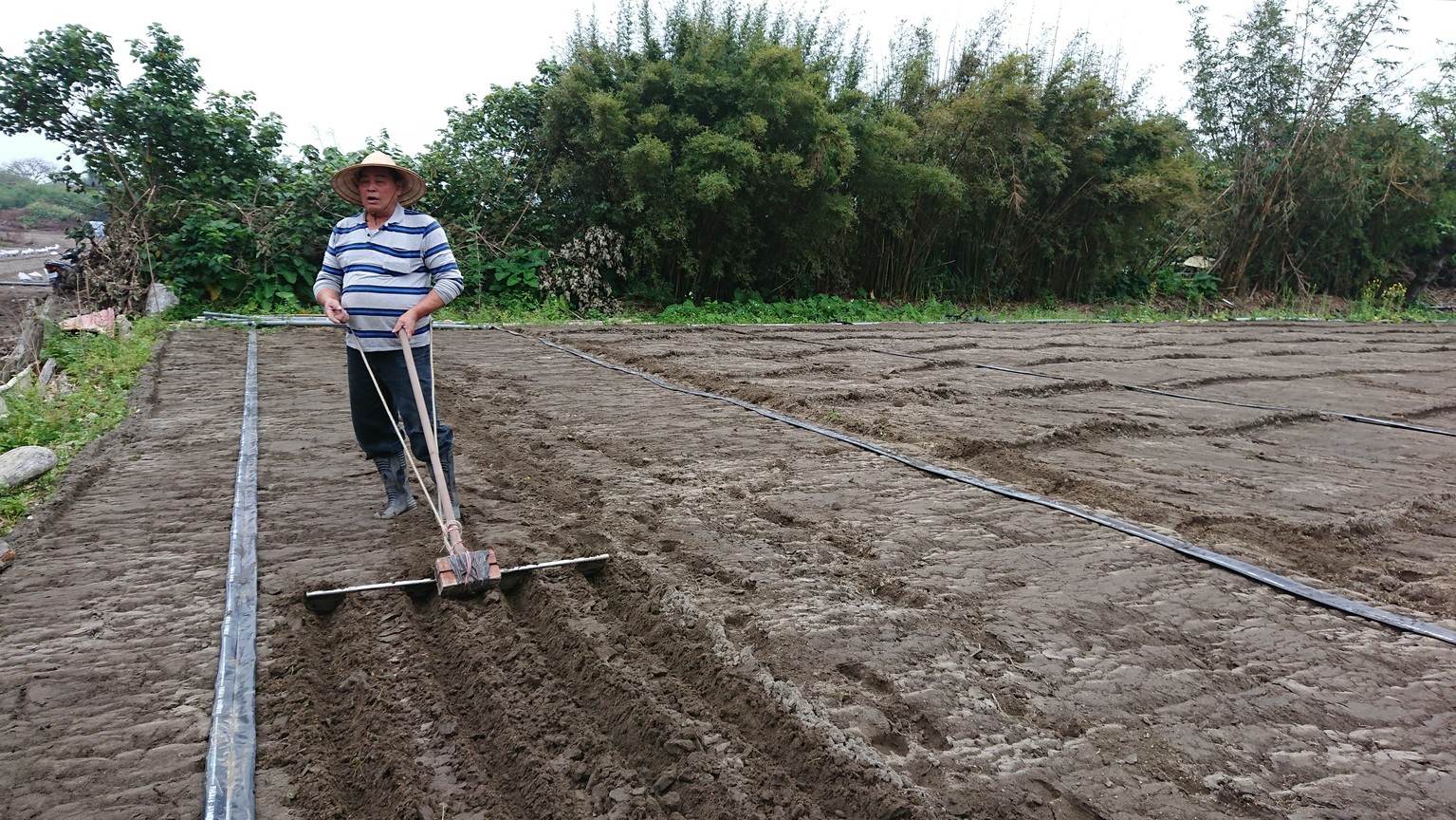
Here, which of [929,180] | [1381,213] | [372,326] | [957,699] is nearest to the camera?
[957,699]

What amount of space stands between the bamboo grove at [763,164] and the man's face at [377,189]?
298 inches

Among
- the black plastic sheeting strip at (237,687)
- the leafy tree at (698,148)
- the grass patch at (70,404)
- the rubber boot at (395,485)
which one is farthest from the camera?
the leafy tree at (698,148)

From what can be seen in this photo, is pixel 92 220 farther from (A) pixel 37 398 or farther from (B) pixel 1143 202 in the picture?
(B) pixel 1143 202

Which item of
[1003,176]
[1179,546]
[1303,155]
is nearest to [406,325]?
[1179,546]

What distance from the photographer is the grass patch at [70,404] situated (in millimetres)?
3805

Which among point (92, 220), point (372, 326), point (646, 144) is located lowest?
point (372, 326)

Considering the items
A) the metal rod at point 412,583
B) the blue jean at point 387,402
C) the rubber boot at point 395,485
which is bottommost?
the metal rod at point 412,583

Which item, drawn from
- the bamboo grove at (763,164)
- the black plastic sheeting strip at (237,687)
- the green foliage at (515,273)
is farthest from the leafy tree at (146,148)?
the black plastic sheeting strip at (237,687)

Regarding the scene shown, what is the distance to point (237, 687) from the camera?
2.18 metres

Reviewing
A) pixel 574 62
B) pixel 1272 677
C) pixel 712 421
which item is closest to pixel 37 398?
pixel 712 421

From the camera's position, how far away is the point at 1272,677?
238 centimetres

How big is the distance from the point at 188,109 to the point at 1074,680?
38.4ft

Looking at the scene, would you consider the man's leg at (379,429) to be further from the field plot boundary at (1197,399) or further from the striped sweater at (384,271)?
the field plot boundary at (1197,399)

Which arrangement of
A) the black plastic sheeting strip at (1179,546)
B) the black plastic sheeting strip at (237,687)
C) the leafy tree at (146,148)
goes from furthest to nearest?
the leafy tree at (146,148) < the black plastic sheeting strip at (1179,546) < the black plastic sheeting strip at (237,687)
